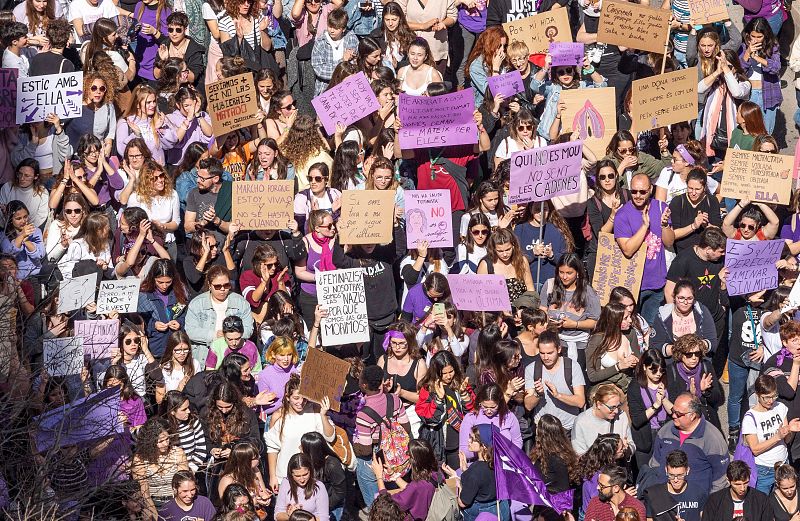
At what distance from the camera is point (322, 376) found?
16.7 m

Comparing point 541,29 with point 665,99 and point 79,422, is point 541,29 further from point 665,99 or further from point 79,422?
point 79,422

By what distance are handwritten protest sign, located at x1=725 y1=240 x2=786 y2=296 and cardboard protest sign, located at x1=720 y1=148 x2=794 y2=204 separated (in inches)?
25.2

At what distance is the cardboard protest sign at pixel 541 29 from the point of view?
20156 mm

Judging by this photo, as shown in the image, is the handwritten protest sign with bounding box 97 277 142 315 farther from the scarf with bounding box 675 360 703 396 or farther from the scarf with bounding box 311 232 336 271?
the scarf with bounding box 675 360 703 396

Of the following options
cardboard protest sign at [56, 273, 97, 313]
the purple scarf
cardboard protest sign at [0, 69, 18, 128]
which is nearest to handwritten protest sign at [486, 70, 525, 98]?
the purple scarf

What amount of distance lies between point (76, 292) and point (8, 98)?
8.92ft

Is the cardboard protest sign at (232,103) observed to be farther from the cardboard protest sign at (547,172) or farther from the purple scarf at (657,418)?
the purple scarf at (657,418)

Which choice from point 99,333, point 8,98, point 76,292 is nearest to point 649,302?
point 99,333

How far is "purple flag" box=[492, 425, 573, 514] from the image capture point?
15.8m

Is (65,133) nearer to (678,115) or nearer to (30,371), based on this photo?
(30,371)

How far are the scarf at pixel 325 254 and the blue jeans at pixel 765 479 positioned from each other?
13.7ft

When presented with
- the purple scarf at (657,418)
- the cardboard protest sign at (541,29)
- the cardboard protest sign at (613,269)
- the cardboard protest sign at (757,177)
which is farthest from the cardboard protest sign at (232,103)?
the purple scarf at (657,418)

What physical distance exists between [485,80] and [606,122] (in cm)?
133

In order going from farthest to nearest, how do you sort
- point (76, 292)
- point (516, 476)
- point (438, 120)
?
point (438, 120) → point (76, 292) → point (516, 476)
